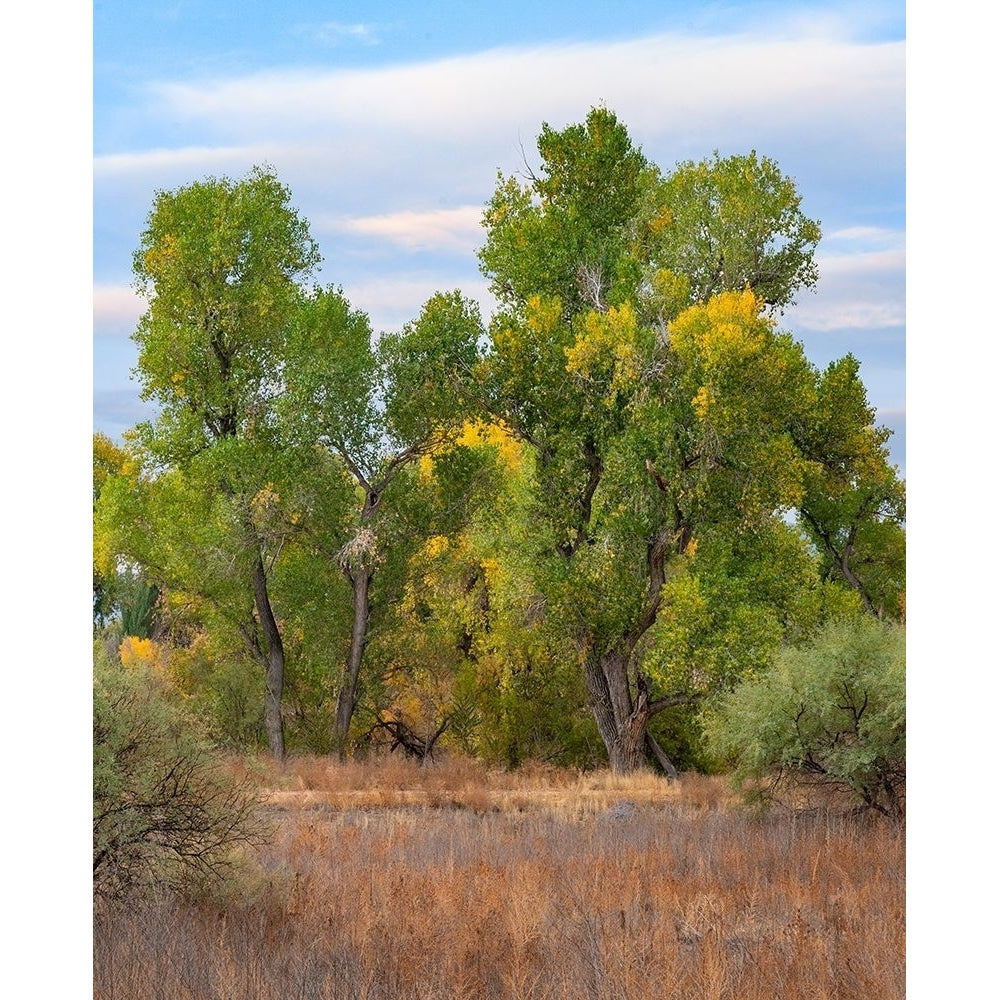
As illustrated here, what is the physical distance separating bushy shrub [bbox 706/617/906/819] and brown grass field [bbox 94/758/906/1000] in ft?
1.39

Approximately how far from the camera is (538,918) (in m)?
6.52

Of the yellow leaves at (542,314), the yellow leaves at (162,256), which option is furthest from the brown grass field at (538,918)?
the yellow leaves at (162,256)

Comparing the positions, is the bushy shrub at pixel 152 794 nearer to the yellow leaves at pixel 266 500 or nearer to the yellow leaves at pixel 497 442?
the yellow leaves at pixel 266 500

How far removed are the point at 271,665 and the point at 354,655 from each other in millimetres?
1903

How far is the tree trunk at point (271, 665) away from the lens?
21359 millimetres

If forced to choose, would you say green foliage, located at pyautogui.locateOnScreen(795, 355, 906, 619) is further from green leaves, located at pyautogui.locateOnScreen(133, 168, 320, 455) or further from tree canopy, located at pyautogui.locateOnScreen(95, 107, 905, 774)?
green leaves, located at pyautogui.locateOnScreen(133, 168, 320, 455)

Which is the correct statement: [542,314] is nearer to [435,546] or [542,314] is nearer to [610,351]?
[610,351]

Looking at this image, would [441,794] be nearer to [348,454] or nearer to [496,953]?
[348,454]

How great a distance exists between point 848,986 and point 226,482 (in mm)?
16373

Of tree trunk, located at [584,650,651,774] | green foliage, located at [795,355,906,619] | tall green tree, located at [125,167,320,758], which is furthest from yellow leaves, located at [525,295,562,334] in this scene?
tree trunk, located at [584,650,651,774]

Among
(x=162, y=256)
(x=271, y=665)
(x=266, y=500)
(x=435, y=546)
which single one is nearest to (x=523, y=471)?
(x=435, y=546)

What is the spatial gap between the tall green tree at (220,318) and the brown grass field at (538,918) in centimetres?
997

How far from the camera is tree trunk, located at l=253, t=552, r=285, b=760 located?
21359 millimetres
